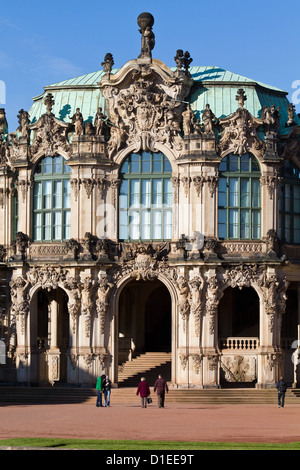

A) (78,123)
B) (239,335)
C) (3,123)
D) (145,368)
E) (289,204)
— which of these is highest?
(3,123)

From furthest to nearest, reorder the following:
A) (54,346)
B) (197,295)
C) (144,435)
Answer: (54,346)
(197,295)
(144,435)

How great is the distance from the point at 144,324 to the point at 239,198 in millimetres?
11449

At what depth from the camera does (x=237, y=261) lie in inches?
2625

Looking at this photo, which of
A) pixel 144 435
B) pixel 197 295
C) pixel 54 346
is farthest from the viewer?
pixel 54 346

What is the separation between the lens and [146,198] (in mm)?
68125

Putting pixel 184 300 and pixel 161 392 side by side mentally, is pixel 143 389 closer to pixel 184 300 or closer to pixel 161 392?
pixel 161 392

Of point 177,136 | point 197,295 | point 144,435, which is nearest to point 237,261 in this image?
point 197,295

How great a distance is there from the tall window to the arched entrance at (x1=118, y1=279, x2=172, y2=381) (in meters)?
6.54

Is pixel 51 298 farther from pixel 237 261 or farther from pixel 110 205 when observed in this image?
pixel 237 261

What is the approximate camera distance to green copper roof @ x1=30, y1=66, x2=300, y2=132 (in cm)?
6988

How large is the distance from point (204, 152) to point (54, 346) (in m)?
14.6

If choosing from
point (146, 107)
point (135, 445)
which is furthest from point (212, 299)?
point (135, 445)

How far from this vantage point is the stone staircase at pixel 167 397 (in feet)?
207

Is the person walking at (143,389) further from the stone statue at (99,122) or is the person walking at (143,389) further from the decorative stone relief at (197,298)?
the stone statue at (99,122)
